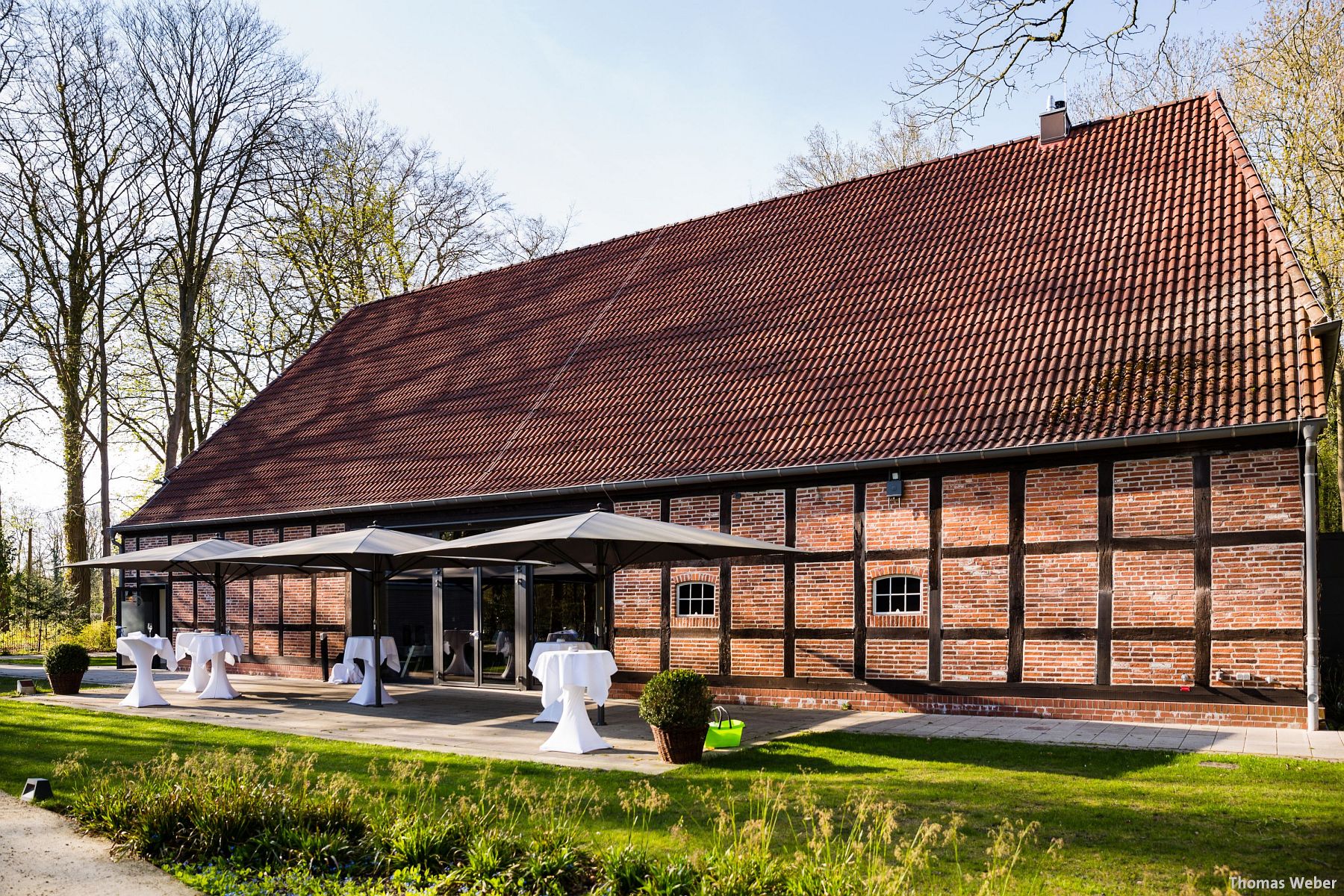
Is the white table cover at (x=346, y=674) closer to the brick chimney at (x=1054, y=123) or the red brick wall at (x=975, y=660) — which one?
the red brick wall at (x=975, y=660)

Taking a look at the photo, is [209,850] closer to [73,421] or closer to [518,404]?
[518,404]

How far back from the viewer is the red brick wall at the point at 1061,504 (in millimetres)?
11062

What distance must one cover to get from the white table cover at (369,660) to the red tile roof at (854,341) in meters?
2.44

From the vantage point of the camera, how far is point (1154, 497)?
10727mm

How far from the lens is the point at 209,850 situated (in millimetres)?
6125

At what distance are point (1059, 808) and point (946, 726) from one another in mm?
3887

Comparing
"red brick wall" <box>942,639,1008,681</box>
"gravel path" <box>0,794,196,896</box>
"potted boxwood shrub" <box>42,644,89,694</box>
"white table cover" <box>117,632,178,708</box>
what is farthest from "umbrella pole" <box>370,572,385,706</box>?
"red brick wall" <box>942,639,1008,681</box>

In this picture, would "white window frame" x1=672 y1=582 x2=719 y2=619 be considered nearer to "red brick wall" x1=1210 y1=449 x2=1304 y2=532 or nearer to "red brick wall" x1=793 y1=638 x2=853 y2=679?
"red brick wall" x1=793 y1=638 x2=853 y2=679

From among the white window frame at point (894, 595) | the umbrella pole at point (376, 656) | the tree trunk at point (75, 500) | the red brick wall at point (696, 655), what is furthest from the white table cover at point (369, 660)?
the tree trunk at point (75, 500)

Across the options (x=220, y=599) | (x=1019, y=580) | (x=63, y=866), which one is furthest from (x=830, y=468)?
(x=220, y=599)

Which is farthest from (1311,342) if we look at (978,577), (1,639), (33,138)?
(1,639)

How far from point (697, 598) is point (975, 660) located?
11.6ft

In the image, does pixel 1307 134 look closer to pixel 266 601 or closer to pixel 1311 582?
pixel 1311 582

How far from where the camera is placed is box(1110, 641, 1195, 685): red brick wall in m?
10.5
